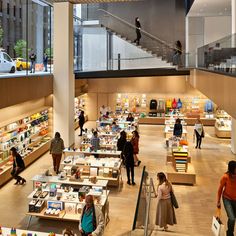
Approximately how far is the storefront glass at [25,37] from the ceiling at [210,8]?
709 centimetres

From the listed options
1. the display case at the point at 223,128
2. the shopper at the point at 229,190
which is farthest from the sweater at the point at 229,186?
the display case at the point at 223,128

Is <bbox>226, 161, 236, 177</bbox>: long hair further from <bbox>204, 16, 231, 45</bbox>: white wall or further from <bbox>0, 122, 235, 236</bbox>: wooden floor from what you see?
<bbox>204, 16, 231, 45</bbox>: white wall

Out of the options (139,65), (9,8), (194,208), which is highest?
(9,8)

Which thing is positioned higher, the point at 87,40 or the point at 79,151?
the point at 87,40

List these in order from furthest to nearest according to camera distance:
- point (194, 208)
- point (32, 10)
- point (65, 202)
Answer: point (32, 10)
point (194, 208)
point (65, 202)

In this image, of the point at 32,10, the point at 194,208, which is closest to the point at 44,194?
the point at 194,208

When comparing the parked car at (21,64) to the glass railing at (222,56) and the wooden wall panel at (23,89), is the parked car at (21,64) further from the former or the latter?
the glass railing at (222,56)

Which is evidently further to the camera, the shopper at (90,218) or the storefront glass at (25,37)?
the storefront glass at (25,37)

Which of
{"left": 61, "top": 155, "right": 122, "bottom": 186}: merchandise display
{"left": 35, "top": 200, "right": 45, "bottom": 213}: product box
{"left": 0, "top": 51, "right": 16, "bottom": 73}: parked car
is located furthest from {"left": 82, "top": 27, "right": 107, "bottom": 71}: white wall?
{"left": 35, "top": 200, "right": 45, "bottom": 213}: product box

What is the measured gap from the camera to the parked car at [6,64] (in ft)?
36.8

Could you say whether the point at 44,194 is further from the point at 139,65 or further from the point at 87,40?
the point at 87,40

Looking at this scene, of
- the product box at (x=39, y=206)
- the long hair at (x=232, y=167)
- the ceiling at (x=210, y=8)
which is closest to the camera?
the long hair at (x=232, y=167)

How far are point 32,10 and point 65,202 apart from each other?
9795mm

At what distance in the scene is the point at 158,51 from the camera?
60.8 ft
